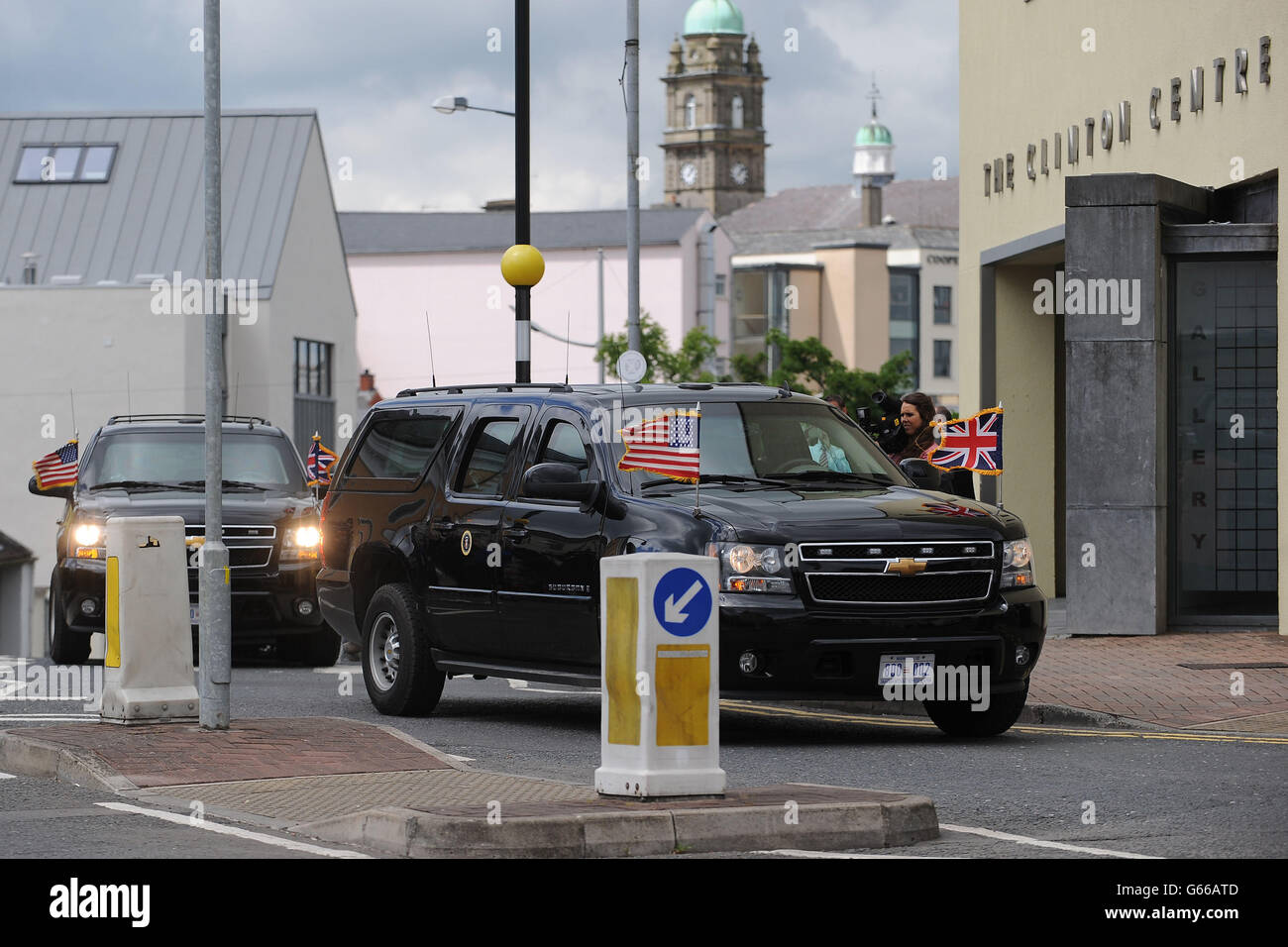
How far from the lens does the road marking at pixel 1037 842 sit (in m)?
7.88

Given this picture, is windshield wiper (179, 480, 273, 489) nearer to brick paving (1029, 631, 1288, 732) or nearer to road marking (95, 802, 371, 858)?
brick paving (1029, 631, 1288, 732)

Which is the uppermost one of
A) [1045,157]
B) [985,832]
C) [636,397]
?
[1045,157]

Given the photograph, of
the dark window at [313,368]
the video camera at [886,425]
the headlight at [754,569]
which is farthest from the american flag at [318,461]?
the dark window at [313,368]

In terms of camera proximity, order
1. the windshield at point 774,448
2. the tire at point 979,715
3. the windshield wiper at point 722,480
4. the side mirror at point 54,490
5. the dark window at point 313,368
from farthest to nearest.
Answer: the dark window at point 313,368 → the side mirror at point 54,490 → the windshield at point 774,448 → the windshield wiper at point 722,480 → the tire at point 979,715

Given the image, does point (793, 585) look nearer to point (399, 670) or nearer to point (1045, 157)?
point (399, 670)

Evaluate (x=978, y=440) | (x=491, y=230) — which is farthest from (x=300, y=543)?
(x=491, y=230)

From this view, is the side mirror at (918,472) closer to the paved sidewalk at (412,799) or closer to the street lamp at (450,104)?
the paved sidewalk at (412,799)

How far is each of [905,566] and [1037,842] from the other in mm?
3152

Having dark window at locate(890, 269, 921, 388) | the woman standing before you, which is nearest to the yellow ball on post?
the woman standing

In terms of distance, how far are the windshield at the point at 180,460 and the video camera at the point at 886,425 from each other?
15.6ft

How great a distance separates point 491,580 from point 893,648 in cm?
255

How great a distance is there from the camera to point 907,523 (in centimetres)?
Result: 1134

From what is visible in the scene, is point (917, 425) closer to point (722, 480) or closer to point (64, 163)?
point (722, 480)
